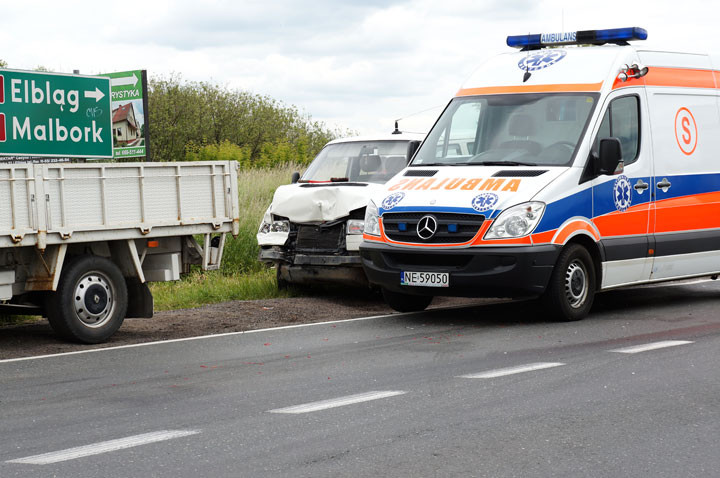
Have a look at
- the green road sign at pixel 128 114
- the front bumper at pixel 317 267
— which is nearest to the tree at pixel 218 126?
the green road sign at pixel 128 114

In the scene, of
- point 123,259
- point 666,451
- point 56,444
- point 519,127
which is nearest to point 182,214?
point 123,259

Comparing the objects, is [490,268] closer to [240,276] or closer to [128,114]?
[240,276]

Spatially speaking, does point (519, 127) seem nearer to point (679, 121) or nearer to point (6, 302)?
point (679, 121)

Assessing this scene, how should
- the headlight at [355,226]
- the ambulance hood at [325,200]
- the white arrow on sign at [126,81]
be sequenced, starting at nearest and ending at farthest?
the headlight at [355,226] → the ambulance hood at [325,200] → the white arrow on sign at [126,81]

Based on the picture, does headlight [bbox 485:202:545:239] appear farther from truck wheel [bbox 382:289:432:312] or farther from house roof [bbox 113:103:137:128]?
house roof [bbox 113:103:137:128]

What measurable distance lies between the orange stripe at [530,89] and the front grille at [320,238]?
2.19 m

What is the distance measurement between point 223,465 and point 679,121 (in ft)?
27.9

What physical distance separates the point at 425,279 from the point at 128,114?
11329mm

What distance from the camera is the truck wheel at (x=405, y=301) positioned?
1255 cm

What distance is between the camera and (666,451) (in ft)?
19.6

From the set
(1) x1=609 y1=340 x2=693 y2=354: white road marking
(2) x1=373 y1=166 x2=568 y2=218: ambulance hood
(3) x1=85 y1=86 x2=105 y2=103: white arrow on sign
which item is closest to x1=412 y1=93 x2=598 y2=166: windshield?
(2) x1=373 y1=166 x2=568 y2=218: ambulance hood

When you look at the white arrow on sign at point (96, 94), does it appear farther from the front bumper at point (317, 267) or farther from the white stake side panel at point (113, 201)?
the white stake side panel at point (113, 201)

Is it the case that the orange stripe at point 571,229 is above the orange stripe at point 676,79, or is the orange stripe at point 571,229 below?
below

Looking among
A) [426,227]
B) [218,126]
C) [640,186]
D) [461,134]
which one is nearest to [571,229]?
[640,186]
